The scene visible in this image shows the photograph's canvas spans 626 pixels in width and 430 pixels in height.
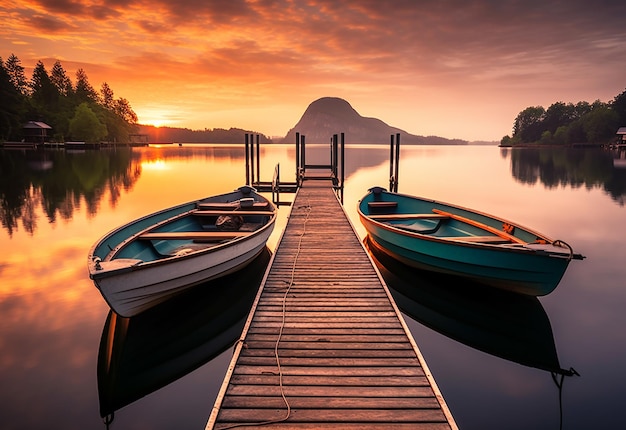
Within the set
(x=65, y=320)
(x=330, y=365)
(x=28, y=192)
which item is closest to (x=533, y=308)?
(x=330, y=365)

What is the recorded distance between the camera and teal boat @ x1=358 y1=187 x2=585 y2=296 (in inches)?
278

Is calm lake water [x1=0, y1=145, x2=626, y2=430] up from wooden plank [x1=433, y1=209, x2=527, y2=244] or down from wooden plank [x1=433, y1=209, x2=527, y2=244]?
down

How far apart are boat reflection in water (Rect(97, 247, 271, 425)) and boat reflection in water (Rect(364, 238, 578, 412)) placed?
426cm

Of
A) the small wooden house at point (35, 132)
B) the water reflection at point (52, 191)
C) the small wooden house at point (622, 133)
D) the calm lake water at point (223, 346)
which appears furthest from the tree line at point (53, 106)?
the small wooden house at point (622, 133)

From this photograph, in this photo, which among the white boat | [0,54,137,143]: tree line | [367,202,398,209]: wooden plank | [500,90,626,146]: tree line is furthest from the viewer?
[500,90,626,146]: tree line

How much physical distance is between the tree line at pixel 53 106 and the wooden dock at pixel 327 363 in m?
77.3

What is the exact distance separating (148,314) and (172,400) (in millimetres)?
2548

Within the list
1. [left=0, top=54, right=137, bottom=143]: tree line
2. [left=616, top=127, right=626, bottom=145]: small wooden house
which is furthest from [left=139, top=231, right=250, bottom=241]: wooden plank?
[left=616, top=127, right=626, bottom=145]: small wooden house

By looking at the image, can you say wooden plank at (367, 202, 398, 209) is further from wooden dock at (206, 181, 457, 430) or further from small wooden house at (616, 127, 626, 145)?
small wooden house at (616, 127, 626, 145)

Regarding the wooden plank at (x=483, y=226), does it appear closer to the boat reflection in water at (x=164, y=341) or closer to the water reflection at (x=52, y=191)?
the boat reflection in water at (x=164, y=341)

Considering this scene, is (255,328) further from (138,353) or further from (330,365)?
(138,353)

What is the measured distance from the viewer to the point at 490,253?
24.9 feet

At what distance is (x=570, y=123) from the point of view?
108m

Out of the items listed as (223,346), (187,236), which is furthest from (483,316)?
(187,236)
